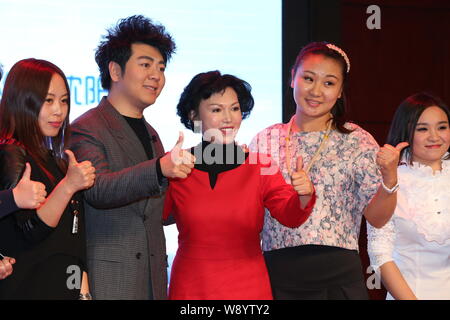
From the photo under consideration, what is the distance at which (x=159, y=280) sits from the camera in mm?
2457

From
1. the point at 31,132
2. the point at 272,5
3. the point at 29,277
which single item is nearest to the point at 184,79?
the point at 272,5

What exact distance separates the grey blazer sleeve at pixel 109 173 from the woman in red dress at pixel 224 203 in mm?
255

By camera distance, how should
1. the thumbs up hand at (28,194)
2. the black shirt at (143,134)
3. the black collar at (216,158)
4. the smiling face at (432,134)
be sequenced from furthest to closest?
the smiling face at (432,134)
the black shirt at (143,134)
the black collar at (216,158)
the thumbs up hand at (28,194)

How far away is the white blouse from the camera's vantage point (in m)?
2.81

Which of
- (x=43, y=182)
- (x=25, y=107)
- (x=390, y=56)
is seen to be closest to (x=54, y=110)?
(x=25, y=107)

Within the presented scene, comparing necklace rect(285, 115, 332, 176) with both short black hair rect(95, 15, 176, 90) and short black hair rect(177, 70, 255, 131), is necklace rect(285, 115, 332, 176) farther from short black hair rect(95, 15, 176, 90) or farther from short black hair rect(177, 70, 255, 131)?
short black hair rect(95, 15, 176, 90)

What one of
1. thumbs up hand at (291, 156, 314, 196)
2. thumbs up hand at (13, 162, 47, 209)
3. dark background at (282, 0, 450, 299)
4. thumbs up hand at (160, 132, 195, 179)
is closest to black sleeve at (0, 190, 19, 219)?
thumbs up hand at (13, 162, 47, 209)

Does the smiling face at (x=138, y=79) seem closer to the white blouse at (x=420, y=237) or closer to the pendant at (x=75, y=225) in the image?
the pendant at (x=75, y=225)

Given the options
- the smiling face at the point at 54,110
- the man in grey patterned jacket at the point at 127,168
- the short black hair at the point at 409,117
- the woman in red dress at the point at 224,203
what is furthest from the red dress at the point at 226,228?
the short black hair at the point at 409,117

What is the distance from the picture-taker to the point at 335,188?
2.61 meters

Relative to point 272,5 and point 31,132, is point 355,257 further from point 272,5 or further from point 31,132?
point 272,5

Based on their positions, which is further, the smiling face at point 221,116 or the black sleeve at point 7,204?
the smiling face at point 221,116

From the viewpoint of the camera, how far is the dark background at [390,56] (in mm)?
4449

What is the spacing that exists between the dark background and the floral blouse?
1.78 meters
